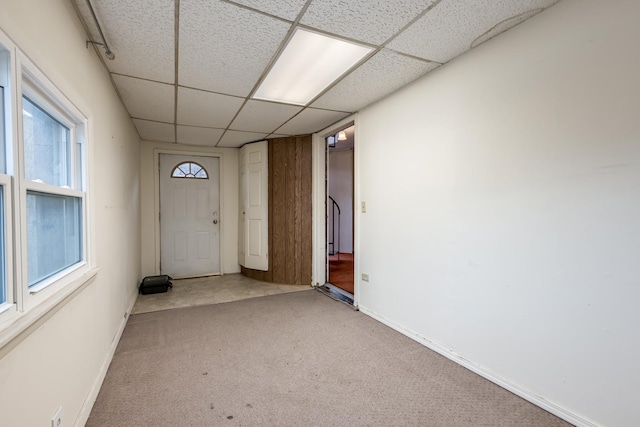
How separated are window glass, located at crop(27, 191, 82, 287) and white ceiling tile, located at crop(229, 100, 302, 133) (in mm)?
1903

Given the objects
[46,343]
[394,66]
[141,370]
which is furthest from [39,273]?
[394,66]

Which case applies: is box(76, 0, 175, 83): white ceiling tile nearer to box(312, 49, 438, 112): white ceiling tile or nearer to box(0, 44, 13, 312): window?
box(0, 44, 13, 312): window

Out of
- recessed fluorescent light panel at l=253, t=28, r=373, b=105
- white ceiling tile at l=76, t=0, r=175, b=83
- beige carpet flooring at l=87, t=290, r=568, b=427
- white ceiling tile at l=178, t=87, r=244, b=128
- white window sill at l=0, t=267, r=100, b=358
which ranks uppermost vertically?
recessed fluorescent light panel at l=253, t=28, r=373, b=105

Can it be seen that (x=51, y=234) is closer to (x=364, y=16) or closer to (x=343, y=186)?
(x=364, y=16)

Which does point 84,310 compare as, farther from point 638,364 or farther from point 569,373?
point 638,364

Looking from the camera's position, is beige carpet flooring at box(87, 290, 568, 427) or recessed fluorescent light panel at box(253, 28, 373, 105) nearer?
beige carpet flooring at box(87, 290, 568, 427)

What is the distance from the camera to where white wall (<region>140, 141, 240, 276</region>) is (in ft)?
15.0

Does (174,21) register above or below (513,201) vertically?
above

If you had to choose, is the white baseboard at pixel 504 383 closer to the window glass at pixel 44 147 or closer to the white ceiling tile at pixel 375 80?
the white ceiling tile at pixel 375 80

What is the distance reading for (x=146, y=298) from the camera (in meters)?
3.77

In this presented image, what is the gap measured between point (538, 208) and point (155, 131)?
14.6ft

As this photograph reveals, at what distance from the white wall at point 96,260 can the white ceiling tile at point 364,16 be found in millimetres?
1254

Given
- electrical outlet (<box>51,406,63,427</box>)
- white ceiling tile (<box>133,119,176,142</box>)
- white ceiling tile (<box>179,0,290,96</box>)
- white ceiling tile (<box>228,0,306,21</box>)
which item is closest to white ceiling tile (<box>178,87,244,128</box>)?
white ceiling tile (<box>179,0,290,96</box>)

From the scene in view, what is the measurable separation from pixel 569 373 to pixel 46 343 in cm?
253
